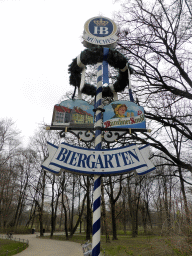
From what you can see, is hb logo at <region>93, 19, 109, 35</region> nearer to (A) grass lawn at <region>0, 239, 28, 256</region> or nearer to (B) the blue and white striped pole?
(B) the blue and white striped pole

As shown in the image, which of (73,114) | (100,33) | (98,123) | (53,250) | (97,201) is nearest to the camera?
(97,201)

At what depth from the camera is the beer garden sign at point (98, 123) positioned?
3262 millimetres

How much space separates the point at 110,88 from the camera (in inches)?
199

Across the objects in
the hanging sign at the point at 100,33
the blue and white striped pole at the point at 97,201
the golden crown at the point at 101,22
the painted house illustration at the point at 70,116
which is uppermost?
the golden crown at the point at 101,22

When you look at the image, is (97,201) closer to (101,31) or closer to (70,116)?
(70,116)

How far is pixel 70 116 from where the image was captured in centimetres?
400

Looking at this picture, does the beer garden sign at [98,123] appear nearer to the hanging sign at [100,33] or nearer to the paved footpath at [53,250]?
the hanging sign at [100,33]

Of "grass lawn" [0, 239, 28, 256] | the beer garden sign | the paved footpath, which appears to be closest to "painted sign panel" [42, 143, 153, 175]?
the beer garden sign

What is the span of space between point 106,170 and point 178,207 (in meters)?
5.36

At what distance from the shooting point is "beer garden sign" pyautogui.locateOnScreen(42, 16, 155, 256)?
3.26m

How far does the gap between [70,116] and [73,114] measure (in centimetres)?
8

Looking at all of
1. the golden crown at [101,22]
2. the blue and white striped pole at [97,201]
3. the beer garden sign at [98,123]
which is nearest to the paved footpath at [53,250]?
the blue and white striped pole at [97,201]

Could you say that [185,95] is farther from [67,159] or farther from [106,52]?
[67,159]

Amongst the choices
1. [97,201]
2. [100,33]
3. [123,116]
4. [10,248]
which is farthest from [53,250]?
[100,33]
